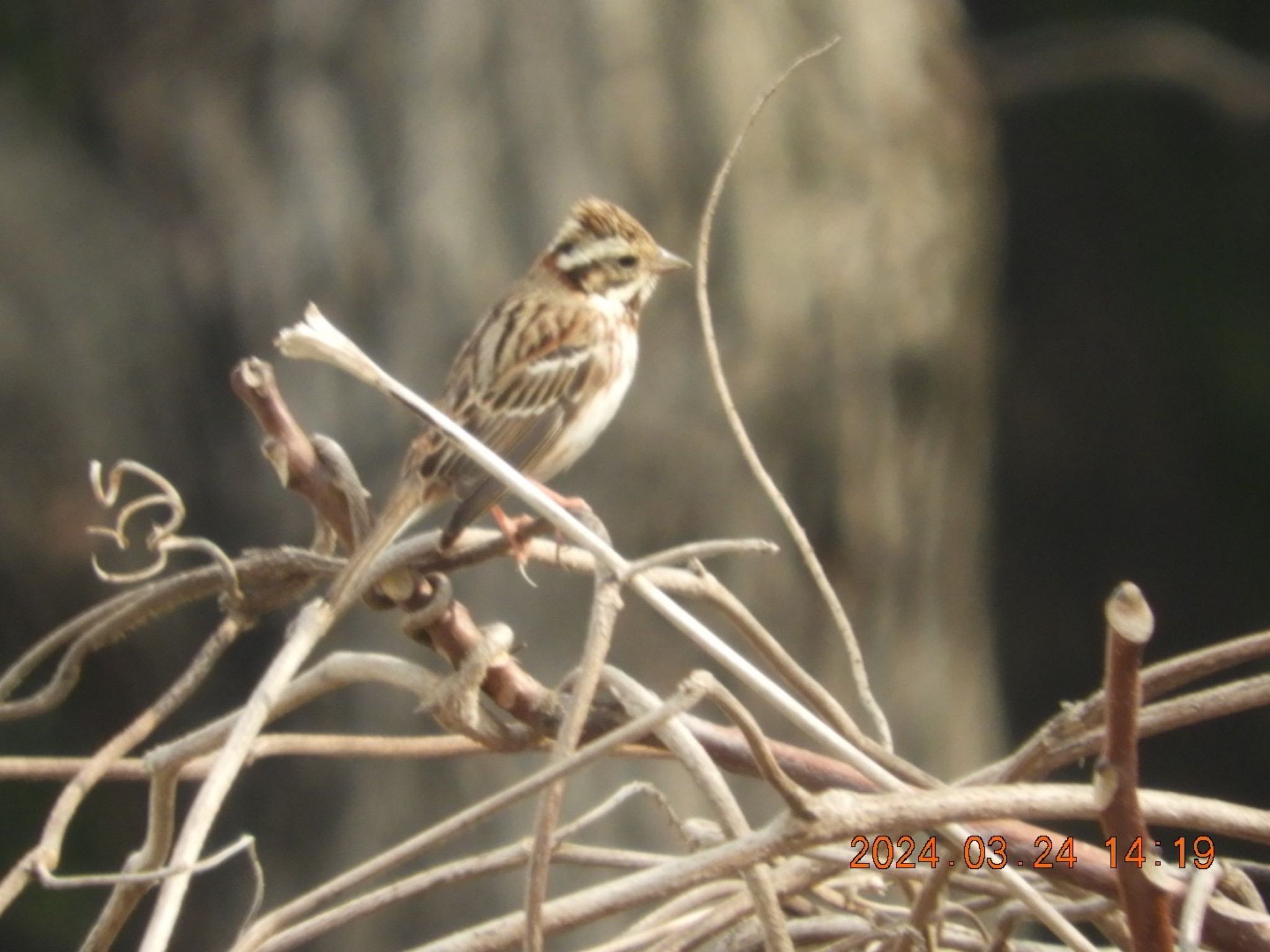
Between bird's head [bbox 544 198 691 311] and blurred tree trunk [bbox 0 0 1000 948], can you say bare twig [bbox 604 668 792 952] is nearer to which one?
bird's head [bbox 544 198 691 311]

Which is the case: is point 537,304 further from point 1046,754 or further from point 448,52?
point 1046,754

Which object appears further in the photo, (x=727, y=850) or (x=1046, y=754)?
(x=1046, y=754)

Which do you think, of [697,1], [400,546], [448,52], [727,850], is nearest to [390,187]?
[448,52]

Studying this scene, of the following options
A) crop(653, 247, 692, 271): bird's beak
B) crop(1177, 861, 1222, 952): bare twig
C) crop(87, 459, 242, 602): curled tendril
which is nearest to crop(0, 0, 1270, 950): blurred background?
crop(653, 247, 692, 271): bird's beak

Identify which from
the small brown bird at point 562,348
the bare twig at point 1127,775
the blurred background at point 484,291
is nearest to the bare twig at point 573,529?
the bare twig at point 1127,775

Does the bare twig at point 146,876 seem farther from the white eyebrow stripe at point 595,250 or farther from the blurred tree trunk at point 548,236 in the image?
the blurred tree trunk at point 548,236

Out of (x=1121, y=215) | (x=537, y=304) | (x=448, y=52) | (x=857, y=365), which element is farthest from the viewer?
(x=1121, y=215)
